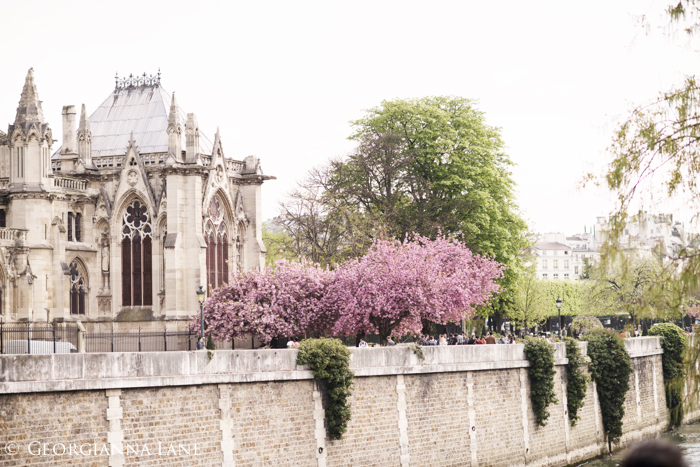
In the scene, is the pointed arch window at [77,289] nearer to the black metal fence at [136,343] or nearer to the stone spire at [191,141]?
the black metal fence at [136,343]

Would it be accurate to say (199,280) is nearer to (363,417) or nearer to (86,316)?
(86,316)

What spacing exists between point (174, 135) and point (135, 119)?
472 centimetres

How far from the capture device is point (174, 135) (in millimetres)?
39812

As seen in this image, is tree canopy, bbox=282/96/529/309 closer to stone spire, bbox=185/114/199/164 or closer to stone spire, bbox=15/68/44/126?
stone spire, bbox=185/114/199/164

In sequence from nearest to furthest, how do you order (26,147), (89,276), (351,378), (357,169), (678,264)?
(678,264)
(351,378)
(26,147)
(89,276)
(357,169)

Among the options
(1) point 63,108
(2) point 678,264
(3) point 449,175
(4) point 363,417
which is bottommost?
(4) point 363,417

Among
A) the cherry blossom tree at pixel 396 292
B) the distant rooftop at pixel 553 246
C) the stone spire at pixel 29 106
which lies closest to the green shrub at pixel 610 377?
the cherry blossom tree at pixel 396 292

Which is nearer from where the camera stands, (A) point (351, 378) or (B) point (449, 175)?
Result: (A) point (351, 378)

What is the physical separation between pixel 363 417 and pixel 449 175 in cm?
2219

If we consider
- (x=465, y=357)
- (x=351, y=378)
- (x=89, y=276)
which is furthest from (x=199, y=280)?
(x=351, y=378)

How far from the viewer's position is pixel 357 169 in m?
44.6

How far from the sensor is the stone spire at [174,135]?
3959cm

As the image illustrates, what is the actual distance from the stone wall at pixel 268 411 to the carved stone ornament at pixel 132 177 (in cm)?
1795

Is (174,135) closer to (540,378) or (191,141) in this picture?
(191,141)
